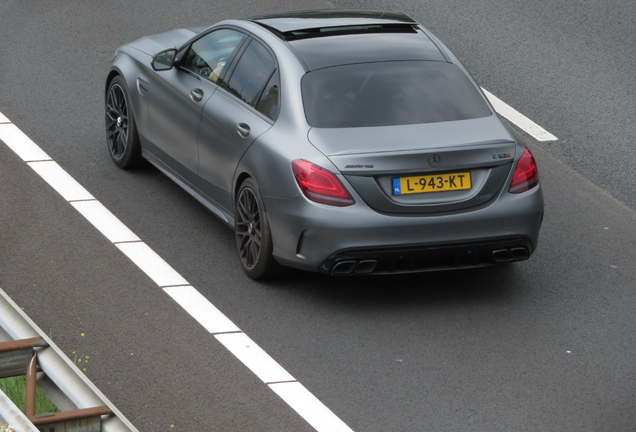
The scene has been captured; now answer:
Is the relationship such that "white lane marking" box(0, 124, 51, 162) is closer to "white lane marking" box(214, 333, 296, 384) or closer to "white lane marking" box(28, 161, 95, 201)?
"white lane marking" box(28, 161, 95, 201)

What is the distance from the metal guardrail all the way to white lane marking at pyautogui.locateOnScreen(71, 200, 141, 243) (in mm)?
3710

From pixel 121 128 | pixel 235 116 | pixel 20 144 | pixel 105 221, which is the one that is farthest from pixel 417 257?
pixel 20 144

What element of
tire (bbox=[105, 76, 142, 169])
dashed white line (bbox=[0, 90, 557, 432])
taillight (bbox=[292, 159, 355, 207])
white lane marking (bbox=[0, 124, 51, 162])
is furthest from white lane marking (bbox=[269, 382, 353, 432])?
white lane marking (bbox=[0, 124, 51, 162])

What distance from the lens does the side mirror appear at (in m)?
9.04

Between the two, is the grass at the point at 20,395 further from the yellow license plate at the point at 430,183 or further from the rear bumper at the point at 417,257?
the yellow license plate at the point at 430,183

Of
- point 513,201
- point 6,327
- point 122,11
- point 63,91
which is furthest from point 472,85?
point 122,11

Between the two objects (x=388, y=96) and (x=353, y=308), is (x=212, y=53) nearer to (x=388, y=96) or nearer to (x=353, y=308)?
(x=388, y=96)

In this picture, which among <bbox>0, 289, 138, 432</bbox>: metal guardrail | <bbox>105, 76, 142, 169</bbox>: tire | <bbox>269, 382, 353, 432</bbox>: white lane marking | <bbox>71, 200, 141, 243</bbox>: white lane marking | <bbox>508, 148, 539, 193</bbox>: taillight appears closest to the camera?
→ <bbox>0, 289, 138, 432</bbox>: metal guardrail

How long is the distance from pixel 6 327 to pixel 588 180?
259 inches

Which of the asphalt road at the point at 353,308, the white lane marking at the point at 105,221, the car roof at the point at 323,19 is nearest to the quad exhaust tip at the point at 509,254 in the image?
the asphalt road at the point at 353,308

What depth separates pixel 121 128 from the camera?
1002 centimetres

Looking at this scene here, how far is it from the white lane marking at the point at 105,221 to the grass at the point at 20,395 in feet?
7.64

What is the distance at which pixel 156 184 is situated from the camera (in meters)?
9.89

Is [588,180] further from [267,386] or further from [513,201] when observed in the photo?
[267,386]
